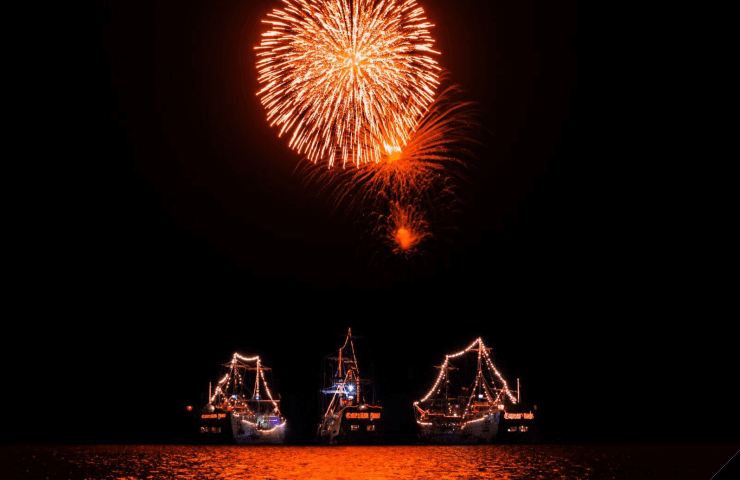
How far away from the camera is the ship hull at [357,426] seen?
244 feet

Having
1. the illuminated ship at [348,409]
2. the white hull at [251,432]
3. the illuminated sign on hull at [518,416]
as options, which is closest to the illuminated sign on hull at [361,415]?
the illuminated ship at [348,409]

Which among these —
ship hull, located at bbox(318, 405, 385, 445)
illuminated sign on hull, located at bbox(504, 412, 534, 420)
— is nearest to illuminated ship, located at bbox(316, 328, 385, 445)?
ship hull, located at bbox(318, 405, 385, 445)

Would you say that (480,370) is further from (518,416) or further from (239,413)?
(239,413)

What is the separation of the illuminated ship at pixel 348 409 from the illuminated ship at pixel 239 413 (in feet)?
29.4

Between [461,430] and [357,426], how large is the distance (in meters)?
14.0

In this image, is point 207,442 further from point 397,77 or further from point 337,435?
point 397,77

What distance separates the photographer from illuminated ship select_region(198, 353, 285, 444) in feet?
251

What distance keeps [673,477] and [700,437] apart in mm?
53869

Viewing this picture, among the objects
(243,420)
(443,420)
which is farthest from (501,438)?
(243,420)

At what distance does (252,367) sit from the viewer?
82.4 m

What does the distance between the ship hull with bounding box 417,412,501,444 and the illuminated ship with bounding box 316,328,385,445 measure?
6675 mm

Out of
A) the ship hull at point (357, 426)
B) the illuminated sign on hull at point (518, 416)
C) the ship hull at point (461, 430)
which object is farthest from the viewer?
the ship hull at point (461, 430)

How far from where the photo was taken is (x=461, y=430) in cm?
7856

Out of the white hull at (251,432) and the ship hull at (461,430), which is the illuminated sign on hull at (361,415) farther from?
the white hull at (251,432)
